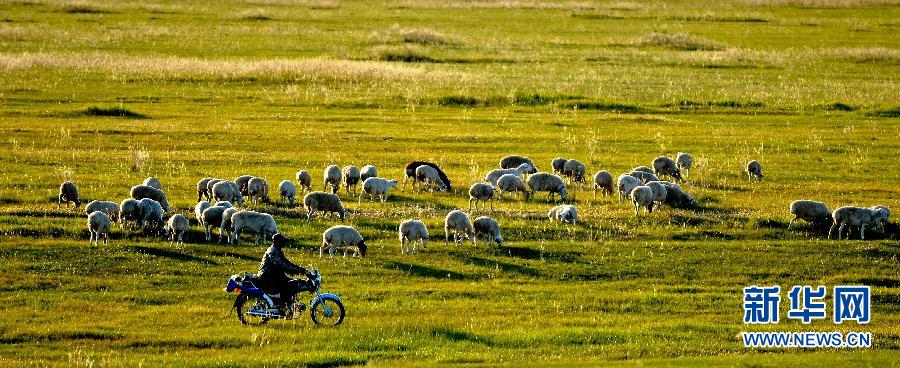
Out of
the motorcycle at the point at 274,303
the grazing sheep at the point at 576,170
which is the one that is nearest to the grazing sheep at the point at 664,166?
the grazing sheep at the point at 576,170

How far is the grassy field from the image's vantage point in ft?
63.2

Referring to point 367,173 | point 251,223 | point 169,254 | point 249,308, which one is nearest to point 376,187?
point 367,173

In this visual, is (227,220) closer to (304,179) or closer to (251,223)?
(251,223)

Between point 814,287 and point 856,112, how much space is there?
103ft

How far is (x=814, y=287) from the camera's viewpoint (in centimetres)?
2333

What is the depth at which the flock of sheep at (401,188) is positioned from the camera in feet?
83.8

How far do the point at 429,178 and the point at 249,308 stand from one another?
14.2 m

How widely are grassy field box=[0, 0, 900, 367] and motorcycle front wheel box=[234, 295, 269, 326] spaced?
242mm

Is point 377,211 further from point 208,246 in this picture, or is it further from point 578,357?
point 578,357

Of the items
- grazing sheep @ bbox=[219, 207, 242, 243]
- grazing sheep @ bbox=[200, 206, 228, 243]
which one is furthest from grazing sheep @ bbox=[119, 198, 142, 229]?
grazing sheep @ bbox=[219, 207, 242, 243]

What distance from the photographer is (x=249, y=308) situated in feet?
65.6

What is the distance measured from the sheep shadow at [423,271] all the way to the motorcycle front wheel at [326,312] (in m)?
3.11

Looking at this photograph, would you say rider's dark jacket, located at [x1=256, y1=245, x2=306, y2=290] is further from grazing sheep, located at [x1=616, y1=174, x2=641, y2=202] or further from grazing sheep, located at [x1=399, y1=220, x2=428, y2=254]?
grazing sheep, located at [x1=616, y1=174, x2=641, y2=202]

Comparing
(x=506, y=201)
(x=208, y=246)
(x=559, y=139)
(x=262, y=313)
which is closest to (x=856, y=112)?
(x=559, y=139)
